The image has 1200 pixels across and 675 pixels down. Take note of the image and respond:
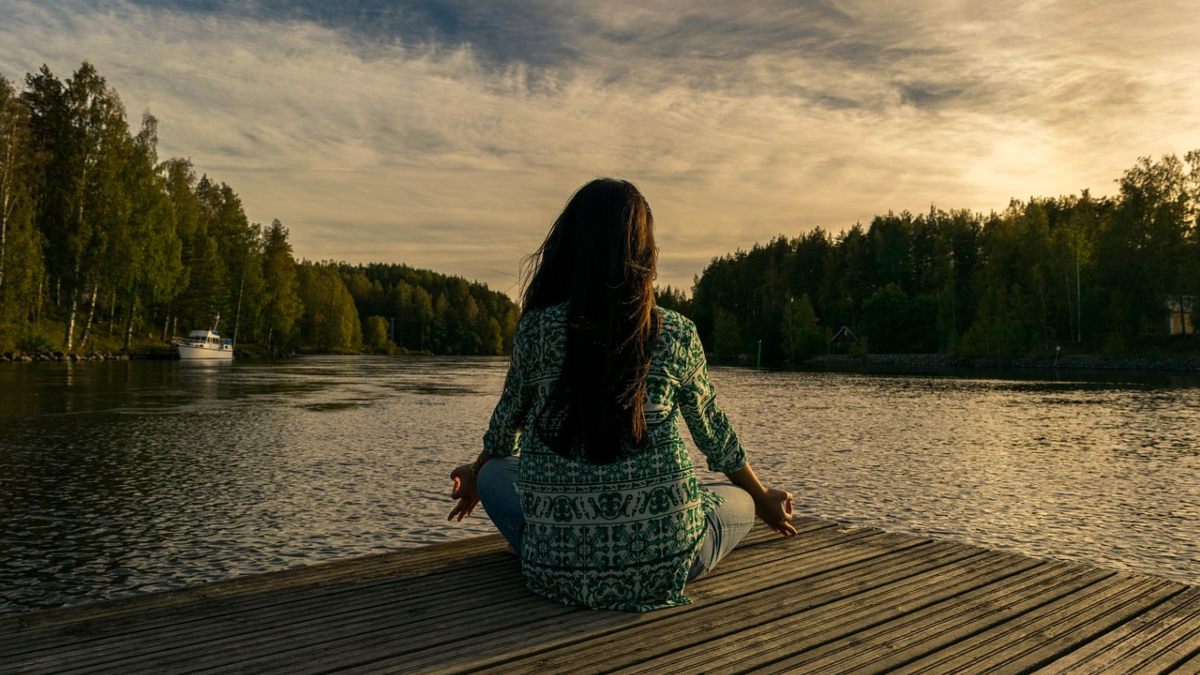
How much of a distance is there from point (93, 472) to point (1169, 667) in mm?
14276

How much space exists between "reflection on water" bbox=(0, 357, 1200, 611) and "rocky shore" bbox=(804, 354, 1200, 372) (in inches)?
1738

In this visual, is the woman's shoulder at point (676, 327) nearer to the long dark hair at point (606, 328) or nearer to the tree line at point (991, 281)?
the long dark hair at point (606, 328)

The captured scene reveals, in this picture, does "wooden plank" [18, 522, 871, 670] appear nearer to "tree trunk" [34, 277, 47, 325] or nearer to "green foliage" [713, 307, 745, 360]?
"tree trunk" [34, 277, 47, 325]

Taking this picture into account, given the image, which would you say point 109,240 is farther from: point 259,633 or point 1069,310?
point 1069,310

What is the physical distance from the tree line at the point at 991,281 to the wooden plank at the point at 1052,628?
72.7 metres

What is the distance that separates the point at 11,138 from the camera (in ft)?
155

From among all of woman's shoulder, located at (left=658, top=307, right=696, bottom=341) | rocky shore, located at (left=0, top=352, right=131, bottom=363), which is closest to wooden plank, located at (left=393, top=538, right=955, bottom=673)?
woman's shoulder, located at (left=658, top=307, right=696, bottom=341)

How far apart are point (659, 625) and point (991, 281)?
309ft

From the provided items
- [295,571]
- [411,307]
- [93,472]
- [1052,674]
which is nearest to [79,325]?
[93,472]

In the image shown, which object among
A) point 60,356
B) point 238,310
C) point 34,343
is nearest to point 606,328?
point 34,343

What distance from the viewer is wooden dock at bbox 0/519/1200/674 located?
3.30m

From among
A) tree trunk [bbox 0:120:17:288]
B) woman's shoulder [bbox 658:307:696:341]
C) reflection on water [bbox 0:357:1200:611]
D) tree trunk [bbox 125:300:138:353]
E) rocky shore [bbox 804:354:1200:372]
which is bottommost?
reflection on water [bbox 0:357:1200:611]

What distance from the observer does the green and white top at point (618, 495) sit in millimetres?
3633

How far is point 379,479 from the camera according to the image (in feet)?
43.1
